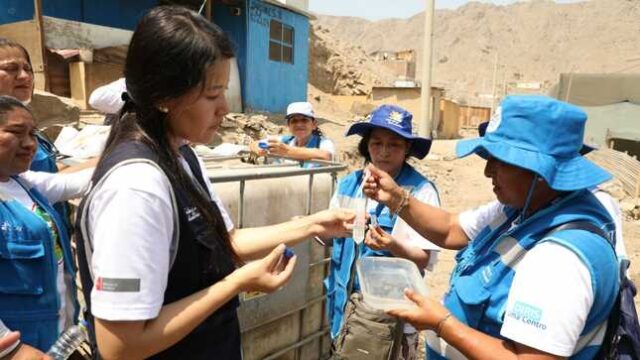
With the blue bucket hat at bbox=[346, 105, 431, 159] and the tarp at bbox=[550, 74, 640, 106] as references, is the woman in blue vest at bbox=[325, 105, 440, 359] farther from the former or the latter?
the tarp at bbox=[550, 74, 640, 106]

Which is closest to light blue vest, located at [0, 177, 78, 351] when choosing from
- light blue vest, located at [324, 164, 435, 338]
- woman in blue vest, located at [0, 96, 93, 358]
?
woman in blue vest, located at [0, 96, 93, 358]

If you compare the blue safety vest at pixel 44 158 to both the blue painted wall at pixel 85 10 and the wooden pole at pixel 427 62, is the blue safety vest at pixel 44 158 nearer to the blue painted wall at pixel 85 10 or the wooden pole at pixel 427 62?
the wooden pole at pixel 427 62

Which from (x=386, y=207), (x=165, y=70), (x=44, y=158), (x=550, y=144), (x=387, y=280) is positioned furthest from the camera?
(x=386, y=207)

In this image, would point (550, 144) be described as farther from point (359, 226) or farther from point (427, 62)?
point (427, 62)

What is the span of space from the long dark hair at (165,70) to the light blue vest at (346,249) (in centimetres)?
151

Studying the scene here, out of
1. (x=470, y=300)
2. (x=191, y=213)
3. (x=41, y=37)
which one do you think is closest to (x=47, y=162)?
(x=191, y=213)

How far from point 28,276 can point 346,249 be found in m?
1.58

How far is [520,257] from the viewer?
5.20 feet

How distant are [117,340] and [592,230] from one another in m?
1.38

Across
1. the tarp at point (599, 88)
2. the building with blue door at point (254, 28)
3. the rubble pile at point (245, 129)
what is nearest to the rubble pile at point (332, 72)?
the building with blue door at point (254, 28)

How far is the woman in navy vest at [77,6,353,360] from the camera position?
111cm

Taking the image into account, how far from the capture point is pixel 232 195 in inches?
97.2

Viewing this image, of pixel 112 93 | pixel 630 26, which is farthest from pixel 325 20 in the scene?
pixel 112 93

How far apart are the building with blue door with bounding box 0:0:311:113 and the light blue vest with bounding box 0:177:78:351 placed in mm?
10777
